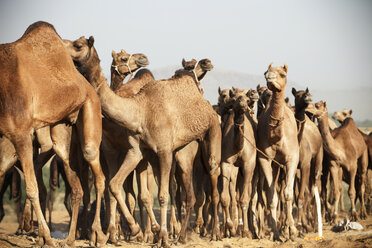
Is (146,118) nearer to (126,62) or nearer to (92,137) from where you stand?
(92,137)

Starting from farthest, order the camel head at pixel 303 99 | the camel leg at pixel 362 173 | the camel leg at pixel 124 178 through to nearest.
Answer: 1. the camel leg at pixel 362 173
2. the camel head at pixel 303 99
3. the camel leg at pixel 124 178

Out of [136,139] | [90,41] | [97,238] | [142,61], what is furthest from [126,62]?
[97,238]

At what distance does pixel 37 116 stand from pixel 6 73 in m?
0.72

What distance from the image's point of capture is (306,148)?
13461 mm

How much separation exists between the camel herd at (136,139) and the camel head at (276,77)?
3cm

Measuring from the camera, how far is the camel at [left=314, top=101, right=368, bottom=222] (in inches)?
600

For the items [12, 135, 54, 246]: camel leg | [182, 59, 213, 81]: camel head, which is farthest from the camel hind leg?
[182, 59, 213, 81]: camel head

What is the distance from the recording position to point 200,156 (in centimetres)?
1193

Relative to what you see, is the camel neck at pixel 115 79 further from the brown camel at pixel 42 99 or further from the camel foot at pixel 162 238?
the camel foot at pixel 162 238

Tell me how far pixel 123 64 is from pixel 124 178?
2.54 m

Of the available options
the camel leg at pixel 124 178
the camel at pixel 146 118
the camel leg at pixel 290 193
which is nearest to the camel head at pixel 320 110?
the camel leg at pixel 290 193

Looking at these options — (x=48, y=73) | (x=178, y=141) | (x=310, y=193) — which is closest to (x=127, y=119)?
(x=178, y=141)

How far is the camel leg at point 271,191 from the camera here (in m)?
11.7

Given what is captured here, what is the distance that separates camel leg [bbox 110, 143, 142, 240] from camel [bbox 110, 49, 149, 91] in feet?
5.82
